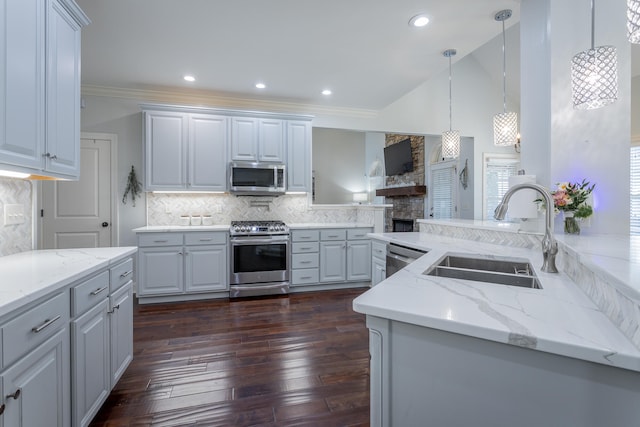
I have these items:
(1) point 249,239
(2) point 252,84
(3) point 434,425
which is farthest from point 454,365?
(2) point 252,84

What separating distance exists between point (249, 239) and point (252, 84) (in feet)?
6.46

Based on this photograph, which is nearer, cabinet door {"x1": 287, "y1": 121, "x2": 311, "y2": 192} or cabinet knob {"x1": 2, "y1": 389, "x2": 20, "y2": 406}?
cabinet knob {"x1": 2, "y1": 389, "x2": 20, "y2": 406}

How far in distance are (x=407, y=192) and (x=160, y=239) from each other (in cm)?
517

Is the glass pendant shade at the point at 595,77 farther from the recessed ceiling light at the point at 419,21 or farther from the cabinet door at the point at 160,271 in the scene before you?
the cabinet door at the point at 160,271

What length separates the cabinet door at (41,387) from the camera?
40.3 inches

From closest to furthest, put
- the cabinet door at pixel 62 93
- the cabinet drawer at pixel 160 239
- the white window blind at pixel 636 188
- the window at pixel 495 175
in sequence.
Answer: the cabinet door at pixel 62 93 → the cabinet drawer at pixel 160 239 → the white window blind at pixel 636 188 → the window at pixel 495 175

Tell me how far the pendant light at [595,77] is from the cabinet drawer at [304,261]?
10.4 ft

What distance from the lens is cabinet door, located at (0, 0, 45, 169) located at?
1.32 m

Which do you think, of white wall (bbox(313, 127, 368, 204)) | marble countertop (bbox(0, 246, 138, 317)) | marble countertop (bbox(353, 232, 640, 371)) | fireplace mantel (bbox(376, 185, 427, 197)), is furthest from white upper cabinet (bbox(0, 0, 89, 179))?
fireplace mantel (bbox(376, 185, 427, 197))

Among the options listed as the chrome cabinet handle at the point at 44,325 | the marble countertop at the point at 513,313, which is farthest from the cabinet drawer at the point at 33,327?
the marble countertop at the point at 513,313

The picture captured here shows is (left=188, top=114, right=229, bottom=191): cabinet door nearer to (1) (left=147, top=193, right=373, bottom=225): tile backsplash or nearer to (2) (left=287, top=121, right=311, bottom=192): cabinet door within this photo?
(1) (left=147, top=193, right=373, bottom=225): tile backsplash

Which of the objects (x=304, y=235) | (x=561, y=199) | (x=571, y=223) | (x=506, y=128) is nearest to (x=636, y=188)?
(x=506, y=128)

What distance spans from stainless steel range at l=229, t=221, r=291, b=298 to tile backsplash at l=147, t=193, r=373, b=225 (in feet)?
1.52

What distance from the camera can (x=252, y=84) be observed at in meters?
3.86
